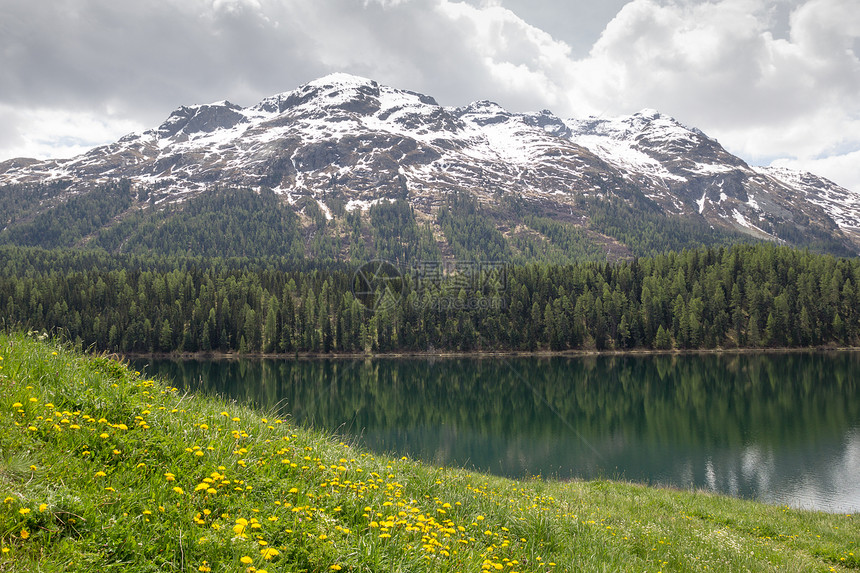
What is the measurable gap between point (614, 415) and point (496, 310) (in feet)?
275

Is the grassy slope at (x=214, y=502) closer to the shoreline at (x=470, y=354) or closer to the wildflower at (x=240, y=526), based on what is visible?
the wildflower at (x=240, y=526)

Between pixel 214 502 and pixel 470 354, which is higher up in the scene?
pixel 214 502

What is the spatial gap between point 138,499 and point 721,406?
7723 cm

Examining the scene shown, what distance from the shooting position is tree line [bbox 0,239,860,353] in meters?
130

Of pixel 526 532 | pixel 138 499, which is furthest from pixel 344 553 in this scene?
pixel 526 532

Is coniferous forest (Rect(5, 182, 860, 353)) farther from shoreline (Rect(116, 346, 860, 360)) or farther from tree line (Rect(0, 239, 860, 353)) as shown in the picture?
shoreline (Rect(116, 346, 860, 360))

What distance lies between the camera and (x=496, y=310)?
14612cm

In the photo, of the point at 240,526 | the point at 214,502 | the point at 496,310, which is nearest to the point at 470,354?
the point at 496,310

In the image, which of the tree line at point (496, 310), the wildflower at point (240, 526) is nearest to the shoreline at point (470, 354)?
the tree line at point (496, 310)

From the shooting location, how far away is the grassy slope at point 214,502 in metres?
5.45

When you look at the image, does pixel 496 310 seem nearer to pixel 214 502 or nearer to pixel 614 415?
pixel 614 415

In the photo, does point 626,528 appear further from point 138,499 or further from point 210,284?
point 210,284

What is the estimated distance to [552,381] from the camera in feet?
306

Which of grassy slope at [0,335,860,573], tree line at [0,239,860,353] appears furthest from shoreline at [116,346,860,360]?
grassy slope at [0,335,860,573]
